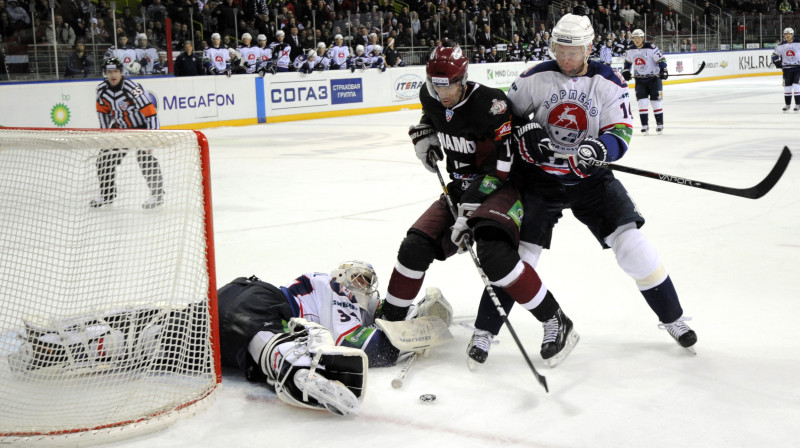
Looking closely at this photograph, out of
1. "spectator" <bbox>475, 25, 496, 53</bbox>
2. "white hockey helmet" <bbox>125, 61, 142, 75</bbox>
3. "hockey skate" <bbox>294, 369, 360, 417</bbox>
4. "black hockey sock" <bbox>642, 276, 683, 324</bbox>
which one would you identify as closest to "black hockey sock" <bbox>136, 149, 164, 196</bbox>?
"hockey skate" <bbox>294, 369, 360, 417</bbox>

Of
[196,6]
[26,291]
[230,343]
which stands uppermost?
[196,6]

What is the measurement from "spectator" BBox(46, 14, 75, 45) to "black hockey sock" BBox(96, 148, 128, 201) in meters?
8.02

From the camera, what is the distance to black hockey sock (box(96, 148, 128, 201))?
2.63 meters

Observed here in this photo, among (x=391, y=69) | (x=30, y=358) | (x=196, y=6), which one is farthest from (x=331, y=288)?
A: (x=391, y=69)

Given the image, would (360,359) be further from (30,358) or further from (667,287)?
(667,287)

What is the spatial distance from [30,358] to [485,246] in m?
1.41

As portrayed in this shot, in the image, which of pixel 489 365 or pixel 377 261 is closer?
pixel 489 365

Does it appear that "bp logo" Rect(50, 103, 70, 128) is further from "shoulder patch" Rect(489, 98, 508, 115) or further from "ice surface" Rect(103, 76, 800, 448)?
"shoulder patch" Rect(489, 98, 508, 115)

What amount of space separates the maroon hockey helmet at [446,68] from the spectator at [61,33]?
8563mm

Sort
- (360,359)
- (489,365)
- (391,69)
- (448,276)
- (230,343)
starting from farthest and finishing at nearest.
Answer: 1. (391,69)
2. (448,276)
3. (489,365)
4. (230,343)
5. (360,359)

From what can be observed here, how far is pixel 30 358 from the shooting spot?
2.44 metres

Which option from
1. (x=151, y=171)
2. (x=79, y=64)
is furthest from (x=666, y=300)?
(x=79, y=64)

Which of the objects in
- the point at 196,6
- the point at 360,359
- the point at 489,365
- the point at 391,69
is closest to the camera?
the point at 360,359

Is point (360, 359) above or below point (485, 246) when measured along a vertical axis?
below
